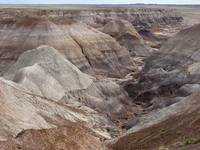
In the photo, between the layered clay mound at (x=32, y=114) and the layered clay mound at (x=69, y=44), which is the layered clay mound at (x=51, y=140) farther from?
the layered clay mound at (x=69, y=44)

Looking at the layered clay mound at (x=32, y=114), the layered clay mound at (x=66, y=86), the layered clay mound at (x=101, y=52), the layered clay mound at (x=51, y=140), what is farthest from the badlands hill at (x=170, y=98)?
the layered clay mound at (x=101, y=52)

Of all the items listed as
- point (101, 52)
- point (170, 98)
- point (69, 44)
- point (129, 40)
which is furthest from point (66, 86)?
point (129, 40)

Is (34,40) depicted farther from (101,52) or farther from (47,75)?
(47,75)

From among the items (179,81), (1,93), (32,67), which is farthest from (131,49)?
(1,93)

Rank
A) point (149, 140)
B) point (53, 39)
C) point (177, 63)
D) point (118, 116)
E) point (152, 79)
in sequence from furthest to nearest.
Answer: point (53, 39)
point (177, 63)
point (152, 79)
point (118, 116)
point (149, 140)

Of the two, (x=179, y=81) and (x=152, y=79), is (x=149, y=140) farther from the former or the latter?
(x=152, y=79)
